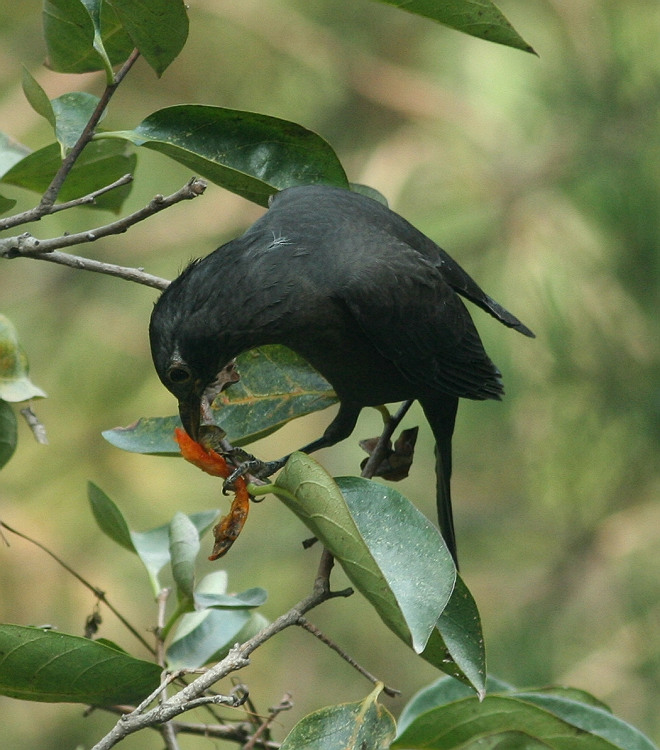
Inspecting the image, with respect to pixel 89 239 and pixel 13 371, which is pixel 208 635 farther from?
pixel 89 239

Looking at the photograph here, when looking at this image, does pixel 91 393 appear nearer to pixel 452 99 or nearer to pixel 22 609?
pixel 22 609

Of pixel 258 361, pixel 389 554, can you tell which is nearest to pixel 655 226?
pixel 258 361

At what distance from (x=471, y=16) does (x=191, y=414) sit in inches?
34.7

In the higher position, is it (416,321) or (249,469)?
(416,321)

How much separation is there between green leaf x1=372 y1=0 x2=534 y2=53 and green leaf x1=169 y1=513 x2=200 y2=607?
0.96m

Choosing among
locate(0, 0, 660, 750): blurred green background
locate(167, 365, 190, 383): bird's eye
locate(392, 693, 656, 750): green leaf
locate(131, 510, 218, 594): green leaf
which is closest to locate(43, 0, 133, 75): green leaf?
locate(167, 365, 190, 383): bird's eye

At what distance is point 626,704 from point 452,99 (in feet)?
9.13

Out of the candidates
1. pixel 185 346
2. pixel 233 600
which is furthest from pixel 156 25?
pixel 233 600

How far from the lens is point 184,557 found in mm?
1688

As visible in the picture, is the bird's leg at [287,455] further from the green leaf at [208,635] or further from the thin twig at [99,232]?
the thin twig at [99,232]

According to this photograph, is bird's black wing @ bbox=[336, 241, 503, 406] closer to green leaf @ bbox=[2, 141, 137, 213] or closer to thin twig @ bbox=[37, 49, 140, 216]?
green leaf @ bbox=[2, 141, 137, 213]

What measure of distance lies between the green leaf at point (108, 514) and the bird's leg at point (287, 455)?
0.20 metres

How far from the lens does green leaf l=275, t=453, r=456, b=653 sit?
1241 mm

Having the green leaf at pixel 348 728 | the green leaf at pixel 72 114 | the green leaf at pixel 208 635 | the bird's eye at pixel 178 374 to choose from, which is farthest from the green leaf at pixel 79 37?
the green leaf at pixel 348 728
